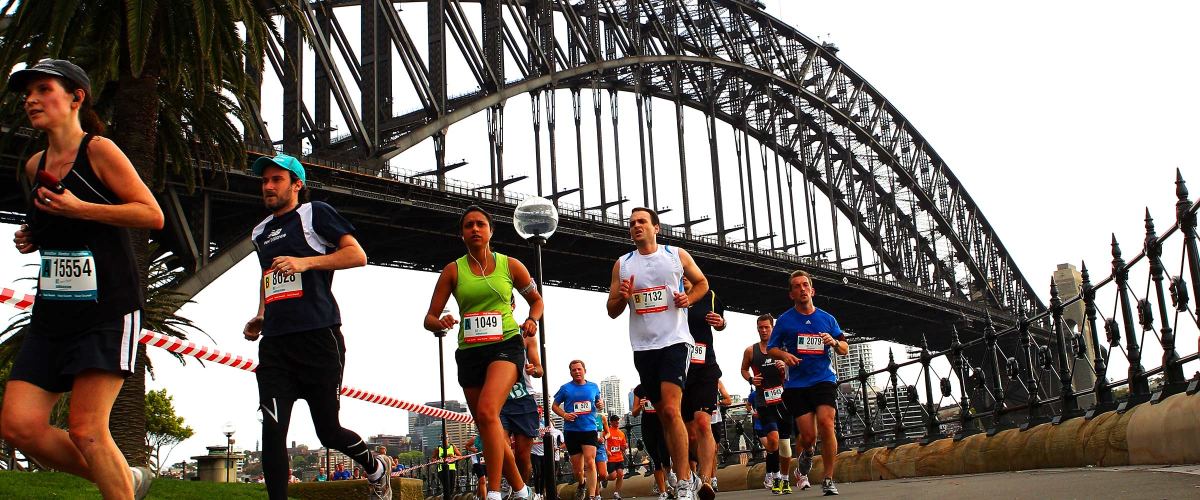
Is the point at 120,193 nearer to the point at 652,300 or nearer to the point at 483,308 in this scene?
the point at 483,308

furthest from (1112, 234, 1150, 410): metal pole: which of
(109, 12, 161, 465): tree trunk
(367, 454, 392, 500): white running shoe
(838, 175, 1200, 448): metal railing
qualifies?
(109, 12, 161, 465): tree trunk

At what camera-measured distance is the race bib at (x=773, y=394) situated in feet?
37.5

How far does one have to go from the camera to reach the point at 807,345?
849cm

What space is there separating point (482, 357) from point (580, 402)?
5.77 m

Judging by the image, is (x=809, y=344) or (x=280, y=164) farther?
(x=809, y=344)

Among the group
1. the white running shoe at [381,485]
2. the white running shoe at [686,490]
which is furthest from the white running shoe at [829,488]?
the white running shoe at [381,485]

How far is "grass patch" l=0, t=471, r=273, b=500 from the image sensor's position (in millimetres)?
7547

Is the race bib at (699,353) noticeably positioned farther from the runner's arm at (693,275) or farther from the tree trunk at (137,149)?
the tree trunk at (137,149)

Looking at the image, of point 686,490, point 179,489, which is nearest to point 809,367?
point 686,490

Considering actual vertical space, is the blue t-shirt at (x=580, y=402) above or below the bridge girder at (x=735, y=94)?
below

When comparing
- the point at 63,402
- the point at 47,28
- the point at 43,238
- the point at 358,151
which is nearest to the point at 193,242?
the point at 63,402

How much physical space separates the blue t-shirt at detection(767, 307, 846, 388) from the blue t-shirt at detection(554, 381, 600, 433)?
12.5 ft

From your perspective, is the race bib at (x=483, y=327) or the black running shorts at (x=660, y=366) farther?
the black running shorts at (x=660, y=366)

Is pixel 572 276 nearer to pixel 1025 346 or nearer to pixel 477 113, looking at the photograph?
pixel 477 113
